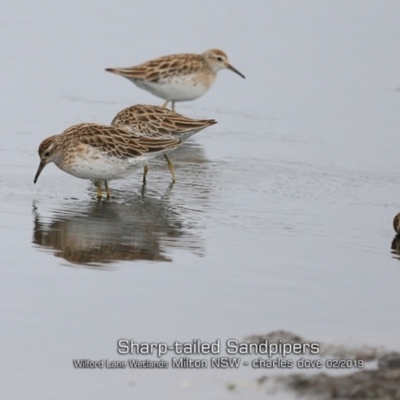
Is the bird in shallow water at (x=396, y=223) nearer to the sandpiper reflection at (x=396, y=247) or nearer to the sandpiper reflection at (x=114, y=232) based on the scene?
the sandpiper reflection at (x=396, y=247)

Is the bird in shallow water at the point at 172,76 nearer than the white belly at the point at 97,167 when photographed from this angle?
No

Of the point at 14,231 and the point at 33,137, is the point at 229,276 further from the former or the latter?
the point at 33,137

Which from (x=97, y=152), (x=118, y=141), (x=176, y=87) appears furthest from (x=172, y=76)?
(x=97, y=152)

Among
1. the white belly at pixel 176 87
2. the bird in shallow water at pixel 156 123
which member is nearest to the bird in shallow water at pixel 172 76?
the white belly at pixel 176 87

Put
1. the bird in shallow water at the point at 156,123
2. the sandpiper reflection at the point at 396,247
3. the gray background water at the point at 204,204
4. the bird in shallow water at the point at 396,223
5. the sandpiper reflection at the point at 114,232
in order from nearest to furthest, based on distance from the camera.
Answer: the gray background water at the point at 204,204 → the sandpiper reflection at the point at 114,232 → the sandpiper reflection at the point at 396,247 → the bird in shallow water at the point at 396,223 → the bird in shallow water at the point at 156,123

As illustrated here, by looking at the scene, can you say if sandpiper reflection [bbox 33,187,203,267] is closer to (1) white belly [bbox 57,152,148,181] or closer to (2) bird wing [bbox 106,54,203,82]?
(1) white belly [bbox 57,152,148,181]

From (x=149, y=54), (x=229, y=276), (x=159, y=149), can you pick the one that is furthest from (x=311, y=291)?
(x=149, y=54)

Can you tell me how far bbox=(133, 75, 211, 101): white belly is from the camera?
774 inches

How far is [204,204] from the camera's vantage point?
542 inches

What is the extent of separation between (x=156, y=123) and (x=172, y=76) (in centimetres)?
428

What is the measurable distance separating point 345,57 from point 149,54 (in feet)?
12.5

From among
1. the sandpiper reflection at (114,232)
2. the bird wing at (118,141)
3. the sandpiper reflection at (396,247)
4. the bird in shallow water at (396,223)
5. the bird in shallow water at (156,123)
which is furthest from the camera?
the bird in shallow water at (156,123)

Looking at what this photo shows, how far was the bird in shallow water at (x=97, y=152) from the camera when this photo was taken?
1370 centimetres

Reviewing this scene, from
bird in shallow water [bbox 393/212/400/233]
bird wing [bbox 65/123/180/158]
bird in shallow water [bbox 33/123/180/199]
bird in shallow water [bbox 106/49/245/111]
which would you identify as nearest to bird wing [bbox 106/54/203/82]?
bird in shallow water [bbox 106/49/245/111]
